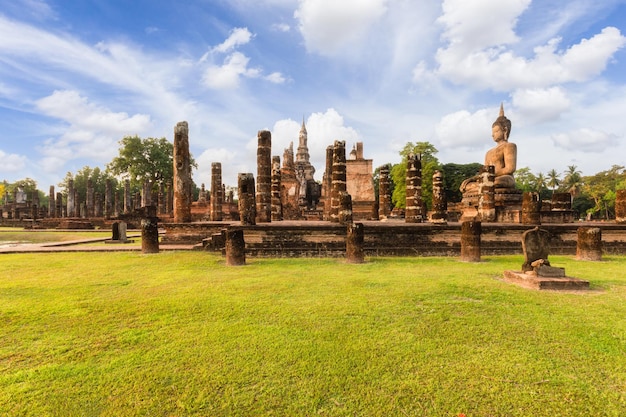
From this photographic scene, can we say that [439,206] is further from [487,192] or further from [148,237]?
[148,237]

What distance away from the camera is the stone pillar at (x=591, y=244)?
358 inches

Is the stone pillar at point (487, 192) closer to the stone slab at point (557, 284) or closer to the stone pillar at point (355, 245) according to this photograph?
Answer: the stone pillar at point (355, 245)

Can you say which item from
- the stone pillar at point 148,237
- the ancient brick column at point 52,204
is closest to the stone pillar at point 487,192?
the stone pillar at point 148,237

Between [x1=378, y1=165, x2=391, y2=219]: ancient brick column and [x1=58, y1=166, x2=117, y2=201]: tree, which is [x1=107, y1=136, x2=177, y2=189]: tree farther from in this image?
[x1=378, y1=165, x2=391, y2=219]: ancient brick column

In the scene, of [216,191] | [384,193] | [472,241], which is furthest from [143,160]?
[472,241]

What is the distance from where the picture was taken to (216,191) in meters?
20.9

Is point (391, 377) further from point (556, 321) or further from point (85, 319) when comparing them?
point (85, 319)

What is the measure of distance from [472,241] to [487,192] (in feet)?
19.8

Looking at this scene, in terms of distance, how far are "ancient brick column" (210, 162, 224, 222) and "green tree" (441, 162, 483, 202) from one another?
3744cm

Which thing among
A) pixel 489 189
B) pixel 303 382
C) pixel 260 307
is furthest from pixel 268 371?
pixel 489 189

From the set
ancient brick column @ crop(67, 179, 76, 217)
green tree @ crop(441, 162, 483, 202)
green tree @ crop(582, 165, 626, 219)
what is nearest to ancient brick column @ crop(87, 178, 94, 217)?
ancient brick column @ crop(67, 179, 76, 217)

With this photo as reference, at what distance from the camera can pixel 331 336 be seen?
359cm

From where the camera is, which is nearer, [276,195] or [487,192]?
[487,192]

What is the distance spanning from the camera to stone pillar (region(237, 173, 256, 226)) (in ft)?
35.2
